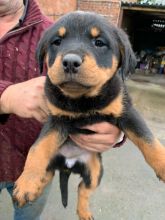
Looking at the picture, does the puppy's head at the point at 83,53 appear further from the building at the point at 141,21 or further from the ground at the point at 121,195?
the building at the point at 141,21

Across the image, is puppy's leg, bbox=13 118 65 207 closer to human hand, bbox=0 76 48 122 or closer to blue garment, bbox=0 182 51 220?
human hand, bbox=0 76 48 122

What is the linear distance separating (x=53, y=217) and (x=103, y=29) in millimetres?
2198

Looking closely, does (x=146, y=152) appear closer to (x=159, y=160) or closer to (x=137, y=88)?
→ (x=159, y=160)

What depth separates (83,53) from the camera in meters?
1.71

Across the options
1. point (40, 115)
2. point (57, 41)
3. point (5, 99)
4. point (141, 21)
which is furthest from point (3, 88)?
point (141, 21)

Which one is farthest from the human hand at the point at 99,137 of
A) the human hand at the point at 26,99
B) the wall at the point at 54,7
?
the wall at the point at 54,7

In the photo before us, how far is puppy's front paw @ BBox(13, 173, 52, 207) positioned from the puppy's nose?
0.62m

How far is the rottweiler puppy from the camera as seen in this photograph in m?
1.82

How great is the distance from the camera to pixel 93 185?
7.74ft

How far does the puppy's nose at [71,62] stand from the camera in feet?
5.34

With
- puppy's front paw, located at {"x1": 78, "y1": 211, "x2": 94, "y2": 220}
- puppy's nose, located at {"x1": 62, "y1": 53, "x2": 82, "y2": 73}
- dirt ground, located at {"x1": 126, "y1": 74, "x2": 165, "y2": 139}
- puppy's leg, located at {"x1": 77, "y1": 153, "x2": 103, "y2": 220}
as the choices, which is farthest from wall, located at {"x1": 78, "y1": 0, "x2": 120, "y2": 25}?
puppy's nose, located at {"x1": 62, "y1": 53, "x2": 82, "y2": 73}

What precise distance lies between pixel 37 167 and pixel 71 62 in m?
0.63

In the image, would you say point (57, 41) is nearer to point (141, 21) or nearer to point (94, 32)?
point (94, 32)

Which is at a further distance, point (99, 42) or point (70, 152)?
point (70, 152)
